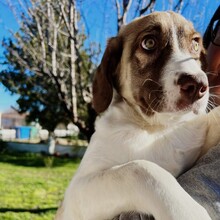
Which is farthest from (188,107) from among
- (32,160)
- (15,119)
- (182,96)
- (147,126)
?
(15,119)

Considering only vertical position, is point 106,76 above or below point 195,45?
below

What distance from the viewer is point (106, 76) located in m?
2.49

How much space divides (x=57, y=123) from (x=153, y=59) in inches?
982

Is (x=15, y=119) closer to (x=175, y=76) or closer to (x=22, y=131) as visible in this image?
(x=22, y=131)

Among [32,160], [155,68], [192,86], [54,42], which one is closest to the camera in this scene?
[192,86]

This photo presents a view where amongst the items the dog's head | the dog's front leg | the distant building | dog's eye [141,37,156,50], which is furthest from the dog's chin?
the distant building

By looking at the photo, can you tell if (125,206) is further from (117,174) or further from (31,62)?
(31,62)

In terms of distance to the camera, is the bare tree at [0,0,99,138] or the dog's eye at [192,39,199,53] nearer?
the dog's eye at [192,39,199,53]

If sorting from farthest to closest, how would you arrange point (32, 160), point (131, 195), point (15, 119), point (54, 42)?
point (15, 119), point (32, 160), point (54, 42), point (131, 195)

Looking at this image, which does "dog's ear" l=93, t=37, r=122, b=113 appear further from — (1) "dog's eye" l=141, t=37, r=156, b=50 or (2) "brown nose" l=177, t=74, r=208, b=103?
(2) "brown nose" l=177, t=74, r=208, b=103

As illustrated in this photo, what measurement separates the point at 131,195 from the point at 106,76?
98 cm

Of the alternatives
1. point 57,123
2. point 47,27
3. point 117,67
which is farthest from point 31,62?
point 57,123

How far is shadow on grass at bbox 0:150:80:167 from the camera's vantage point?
1940 cm

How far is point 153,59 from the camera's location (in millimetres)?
2252
